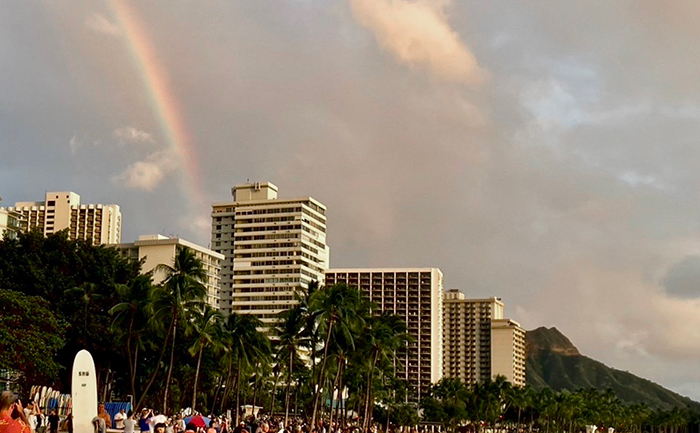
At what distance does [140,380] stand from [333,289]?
20.4 m

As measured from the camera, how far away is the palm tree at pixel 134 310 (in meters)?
66.1

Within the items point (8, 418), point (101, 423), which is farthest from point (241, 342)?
point (8, 418)

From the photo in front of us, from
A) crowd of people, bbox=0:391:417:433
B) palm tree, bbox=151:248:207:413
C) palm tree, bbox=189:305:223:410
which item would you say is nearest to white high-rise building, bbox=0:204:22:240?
palm tree, bbox=189:305:223:410

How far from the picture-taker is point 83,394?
119 feet

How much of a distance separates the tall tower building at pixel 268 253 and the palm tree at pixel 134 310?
115223mm

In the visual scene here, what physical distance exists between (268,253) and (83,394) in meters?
155

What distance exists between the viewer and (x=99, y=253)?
7600 cm

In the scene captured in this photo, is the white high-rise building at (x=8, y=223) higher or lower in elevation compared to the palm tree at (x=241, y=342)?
higher

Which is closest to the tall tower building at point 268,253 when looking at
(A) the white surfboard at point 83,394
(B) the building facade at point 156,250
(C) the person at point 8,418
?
(B) the building facade at point 156,250

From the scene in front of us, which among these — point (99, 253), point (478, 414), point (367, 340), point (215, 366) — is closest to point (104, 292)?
point (99, 253)

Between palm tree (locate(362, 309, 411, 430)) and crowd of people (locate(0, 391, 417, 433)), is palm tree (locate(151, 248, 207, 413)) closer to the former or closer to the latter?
crowd of people (locate(0, 391, 417, 433))

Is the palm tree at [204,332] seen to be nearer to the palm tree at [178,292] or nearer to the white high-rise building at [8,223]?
the palm tree at [178,292]

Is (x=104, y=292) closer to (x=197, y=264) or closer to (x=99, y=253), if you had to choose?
(x=99, y=253)

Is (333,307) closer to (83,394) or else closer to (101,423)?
(83,394)
